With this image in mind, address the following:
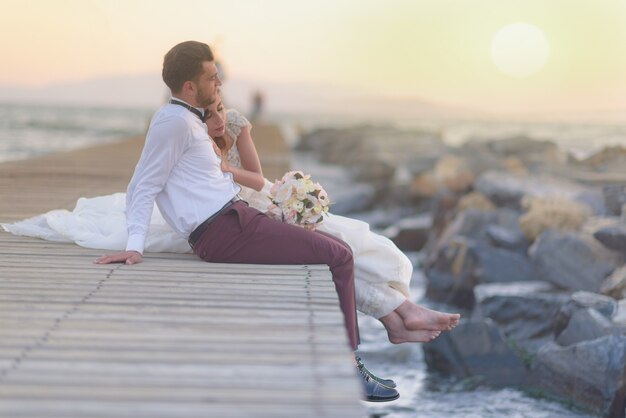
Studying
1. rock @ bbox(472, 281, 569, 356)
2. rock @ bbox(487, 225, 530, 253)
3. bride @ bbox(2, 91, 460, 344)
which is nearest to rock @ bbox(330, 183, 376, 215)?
rock @ bbox(487, 225, 530, 253)

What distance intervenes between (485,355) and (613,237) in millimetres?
3090

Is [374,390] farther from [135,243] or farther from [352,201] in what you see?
[352,201]

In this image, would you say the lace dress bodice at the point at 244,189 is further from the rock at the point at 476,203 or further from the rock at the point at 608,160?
the rock at the point at 608,160

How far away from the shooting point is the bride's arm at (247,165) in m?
5.38

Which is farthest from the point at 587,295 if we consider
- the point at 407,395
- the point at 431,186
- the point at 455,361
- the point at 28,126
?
the point at 28,126

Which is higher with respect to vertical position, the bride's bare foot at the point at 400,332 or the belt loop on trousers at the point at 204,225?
the belt loop on trousers at the point at 204,225

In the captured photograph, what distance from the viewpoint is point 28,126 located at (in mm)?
38969

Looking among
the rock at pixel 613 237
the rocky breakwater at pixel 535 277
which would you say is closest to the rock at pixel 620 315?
the rocky breakwater at pixel 535 277

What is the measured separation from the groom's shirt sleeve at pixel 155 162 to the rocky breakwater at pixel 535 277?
9.32 ft

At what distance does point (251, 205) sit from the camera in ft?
17.9

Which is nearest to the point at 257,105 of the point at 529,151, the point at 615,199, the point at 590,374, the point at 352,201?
the point at 529,151

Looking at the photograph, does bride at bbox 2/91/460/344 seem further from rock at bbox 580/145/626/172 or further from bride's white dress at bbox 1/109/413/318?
rock at bbox 580/145/626/172

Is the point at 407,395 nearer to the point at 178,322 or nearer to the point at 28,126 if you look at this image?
the point at 178,322

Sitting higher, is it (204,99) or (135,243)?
(204,99)
